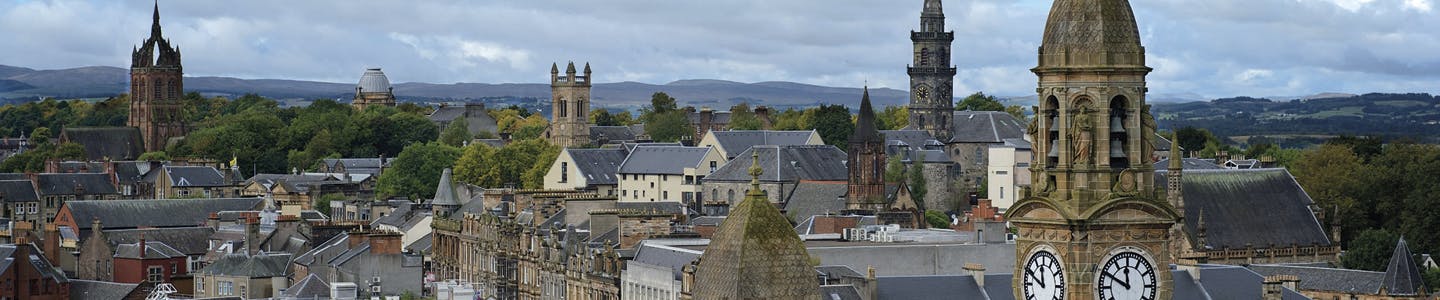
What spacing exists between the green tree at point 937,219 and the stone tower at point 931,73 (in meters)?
40.1

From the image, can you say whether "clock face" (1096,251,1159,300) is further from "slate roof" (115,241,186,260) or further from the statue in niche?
"slate roof" (115,241,186,260)

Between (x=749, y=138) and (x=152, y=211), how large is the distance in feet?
166

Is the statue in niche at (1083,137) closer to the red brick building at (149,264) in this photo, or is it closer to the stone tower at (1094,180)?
the stone tower at (1094,180)

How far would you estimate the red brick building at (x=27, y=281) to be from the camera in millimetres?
98000

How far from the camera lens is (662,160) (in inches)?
6811

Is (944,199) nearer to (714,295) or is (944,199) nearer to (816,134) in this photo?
(816,134)

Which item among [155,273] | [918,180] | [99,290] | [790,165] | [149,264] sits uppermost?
[790,165]

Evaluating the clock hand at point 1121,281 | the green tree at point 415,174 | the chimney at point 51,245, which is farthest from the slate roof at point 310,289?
the green tree at point 415,174

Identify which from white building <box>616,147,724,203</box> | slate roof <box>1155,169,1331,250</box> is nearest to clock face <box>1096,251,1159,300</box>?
slate roof <box>1155,169,1331,250</box>

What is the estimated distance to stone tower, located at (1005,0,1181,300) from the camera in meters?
42.6

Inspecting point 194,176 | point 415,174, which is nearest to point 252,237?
point 194,176

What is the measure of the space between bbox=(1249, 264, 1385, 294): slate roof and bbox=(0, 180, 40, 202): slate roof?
97.0m

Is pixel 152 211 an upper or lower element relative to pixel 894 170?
lower

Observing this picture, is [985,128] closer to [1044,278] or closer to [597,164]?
[597,164]
